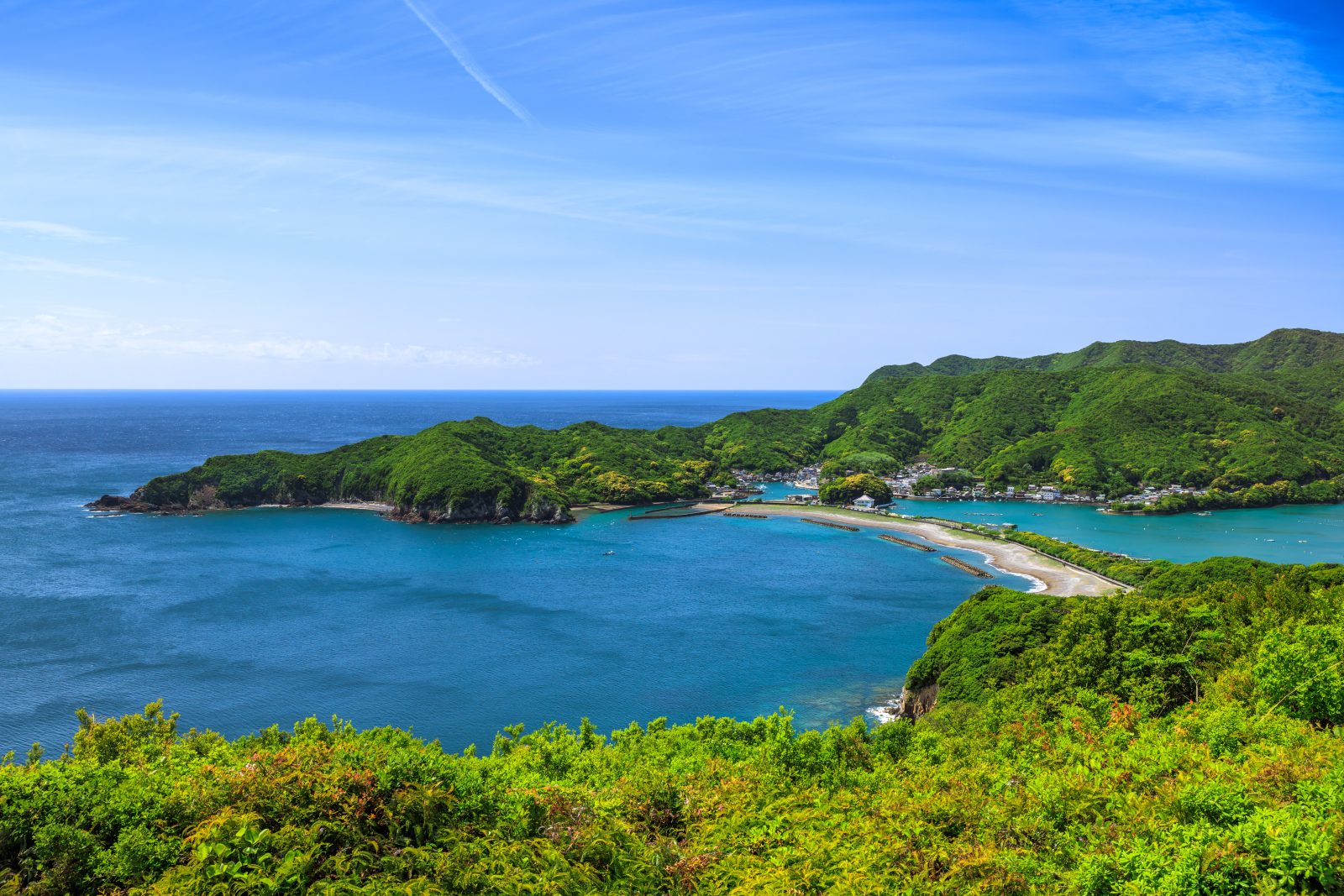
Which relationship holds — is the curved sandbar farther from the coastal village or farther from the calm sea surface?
the coastal village

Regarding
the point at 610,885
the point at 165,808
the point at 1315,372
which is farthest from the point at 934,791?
the point at 1315,372

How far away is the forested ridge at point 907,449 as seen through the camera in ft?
290

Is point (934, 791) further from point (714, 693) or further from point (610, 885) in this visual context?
point (714, 693)

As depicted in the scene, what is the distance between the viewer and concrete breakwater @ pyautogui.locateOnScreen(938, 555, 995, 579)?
5972cm

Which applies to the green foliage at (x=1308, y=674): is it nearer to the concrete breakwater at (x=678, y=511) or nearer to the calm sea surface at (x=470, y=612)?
the calm sea surface at (x=470, y=612)

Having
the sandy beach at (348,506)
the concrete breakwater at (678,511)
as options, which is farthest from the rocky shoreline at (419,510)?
the concrete breakwater at (678,511)

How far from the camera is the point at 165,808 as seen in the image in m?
12.2

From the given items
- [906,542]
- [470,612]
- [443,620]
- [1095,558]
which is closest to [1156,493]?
[1095,558]

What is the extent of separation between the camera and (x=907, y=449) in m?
131

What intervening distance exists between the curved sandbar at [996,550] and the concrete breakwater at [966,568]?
2.13m

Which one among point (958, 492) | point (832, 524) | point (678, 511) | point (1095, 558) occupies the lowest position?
point (678, 511)

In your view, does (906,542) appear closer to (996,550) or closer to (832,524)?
(996,550)

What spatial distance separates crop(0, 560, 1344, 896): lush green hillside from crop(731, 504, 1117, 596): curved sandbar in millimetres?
37013

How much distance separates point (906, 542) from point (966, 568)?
1081 cm
